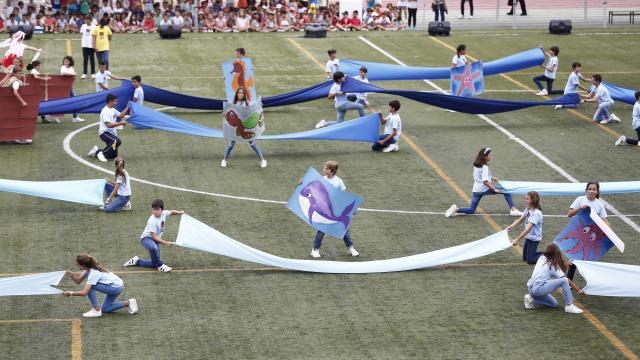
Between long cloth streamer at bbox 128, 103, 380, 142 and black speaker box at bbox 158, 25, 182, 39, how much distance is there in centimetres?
1697

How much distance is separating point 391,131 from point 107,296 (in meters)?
12.4

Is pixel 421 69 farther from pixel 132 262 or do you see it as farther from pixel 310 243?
pixel 132 262

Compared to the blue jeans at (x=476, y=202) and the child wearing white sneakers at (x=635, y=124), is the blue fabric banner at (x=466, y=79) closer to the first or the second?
the child wearing white sneakers at (x=635, y=124)

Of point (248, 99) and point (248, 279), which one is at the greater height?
point (248, 99)

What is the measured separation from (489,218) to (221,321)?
759 cm

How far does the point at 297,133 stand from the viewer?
29688 millimetres

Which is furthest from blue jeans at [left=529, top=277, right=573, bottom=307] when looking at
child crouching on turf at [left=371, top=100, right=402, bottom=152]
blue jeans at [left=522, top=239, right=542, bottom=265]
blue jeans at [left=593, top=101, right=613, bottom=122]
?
blue jeans at [left=593, top=101, right=613, bottom=122]

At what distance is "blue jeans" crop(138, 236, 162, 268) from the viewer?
20062 millimetres

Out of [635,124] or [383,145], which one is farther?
[635,124]

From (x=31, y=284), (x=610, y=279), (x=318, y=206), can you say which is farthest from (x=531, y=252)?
(x=31, y=284)

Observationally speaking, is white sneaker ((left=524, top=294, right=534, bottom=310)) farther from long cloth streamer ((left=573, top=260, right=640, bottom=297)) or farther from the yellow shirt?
the yellow shirt

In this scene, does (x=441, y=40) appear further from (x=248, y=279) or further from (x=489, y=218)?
(x=248, y=279)

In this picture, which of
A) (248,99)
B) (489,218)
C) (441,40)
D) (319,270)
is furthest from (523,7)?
(319,270)

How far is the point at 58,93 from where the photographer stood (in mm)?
31391
